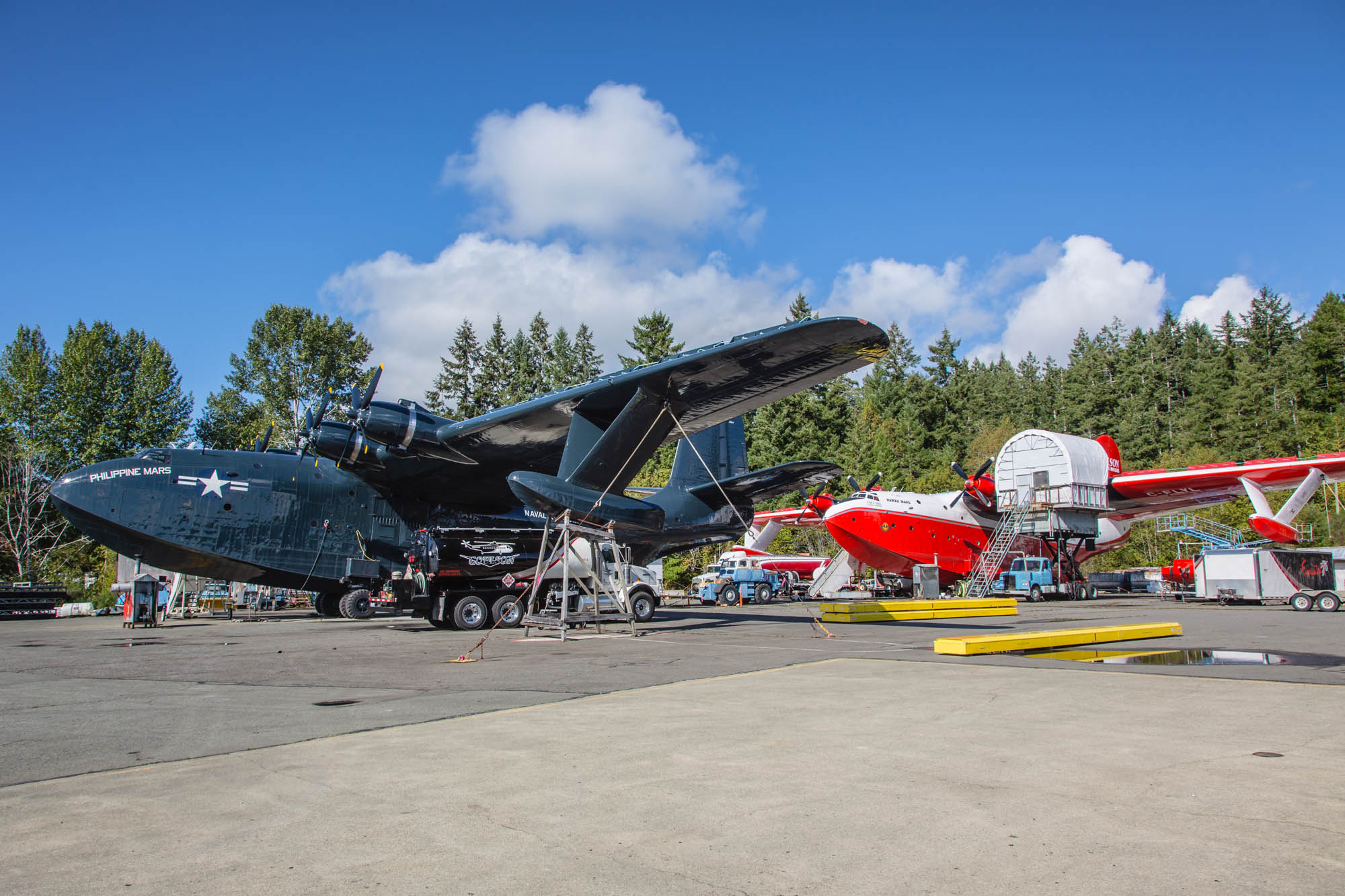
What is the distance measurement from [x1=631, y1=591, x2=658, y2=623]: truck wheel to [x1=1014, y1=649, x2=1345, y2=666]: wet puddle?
32.1 feet

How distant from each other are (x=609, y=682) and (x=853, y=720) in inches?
129

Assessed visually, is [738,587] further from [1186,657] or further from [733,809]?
[733,809]

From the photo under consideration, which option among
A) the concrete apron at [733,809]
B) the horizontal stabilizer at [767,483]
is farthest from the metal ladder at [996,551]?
the concrete apron at [733,809]

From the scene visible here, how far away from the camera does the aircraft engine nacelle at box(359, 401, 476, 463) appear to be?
1820cm

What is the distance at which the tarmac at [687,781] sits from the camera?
2.89 meters

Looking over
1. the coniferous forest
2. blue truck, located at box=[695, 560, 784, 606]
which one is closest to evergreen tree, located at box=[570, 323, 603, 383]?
the coniferous forest

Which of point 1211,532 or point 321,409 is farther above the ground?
point 321,409

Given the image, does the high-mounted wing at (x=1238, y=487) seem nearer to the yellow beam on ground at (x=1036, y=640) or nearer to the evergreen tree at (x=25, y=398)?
the yellow beam on ground at (x=1036, y=640)

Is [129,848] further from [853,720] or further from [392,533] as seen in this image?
[392,533]

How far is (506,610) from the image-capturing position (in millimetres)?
17594

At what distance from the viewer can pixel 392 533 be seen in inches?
899

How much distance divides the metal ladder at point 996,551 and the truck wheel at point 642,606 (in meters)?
17.1

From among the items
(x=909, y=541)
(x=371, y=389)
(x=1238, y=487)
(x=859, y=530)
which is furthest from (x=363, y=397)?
(x=1238, y=487)

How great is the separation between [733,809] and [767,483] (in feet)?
52.2
